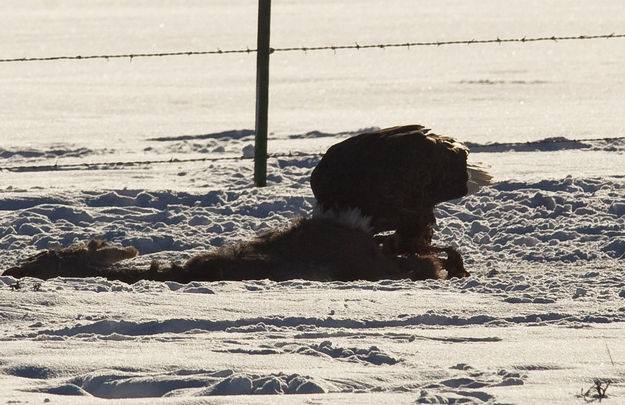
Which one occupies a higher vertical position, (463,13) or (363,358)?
(463,13)

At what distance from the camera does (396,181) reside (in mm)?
5496

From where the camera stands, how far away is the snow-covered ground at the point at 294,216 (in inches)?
136

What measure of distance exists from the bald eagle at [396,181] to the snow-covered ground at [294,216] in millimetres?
481

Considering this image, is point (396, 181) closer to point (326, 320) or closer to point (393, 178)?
point (393, 178)

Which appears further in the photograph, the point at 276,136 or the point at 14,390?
the point at 276,136

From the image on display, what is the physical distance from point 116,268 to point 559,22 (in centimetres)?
1735

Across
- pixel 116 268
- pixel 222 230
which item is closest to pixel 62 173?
pixel 222 230

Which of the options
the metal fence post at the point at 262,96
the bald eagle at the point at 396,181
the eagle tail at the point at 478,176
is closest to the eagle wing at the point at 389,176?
the bald eagle at the point at 396,181

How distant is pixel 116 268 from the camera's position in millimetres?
5344

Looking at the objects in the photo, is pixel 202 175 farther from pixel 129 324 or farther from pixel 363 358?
pixel 363 358

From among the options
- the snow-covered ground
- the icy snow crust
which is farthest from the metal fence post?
the icy snow crust

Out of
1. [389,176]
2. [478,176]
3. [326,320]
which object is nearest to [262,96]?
[478,176]

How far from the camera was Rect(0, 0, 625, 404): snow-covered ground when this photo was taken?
347 cm

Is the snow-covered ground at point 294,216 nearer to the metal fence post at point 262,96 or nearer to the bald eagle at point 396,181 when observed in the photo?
the metal fence post at point 262,96
